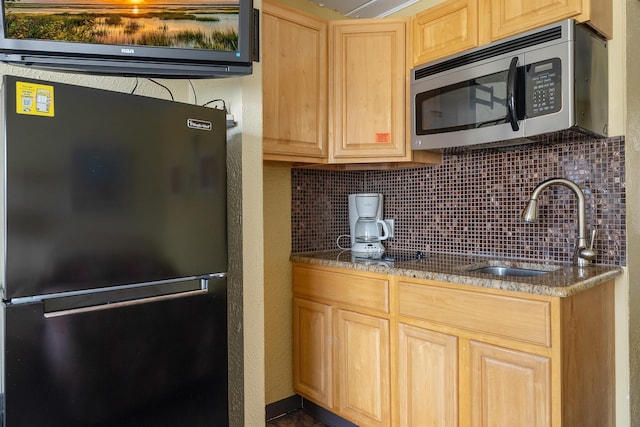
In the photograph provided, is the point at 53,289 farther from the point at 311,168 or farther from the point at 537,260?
the point at 537,260

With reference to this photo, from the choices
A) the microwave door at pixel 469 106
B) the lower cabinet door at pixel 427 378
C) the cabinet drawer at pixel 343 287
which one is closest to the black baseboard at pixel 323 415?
the lower cabinet door at pixel 427 378

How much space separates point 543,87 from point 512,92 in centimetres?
12

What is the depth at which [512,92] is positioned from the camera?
179cm

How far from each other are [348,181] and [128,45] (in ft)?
5.73

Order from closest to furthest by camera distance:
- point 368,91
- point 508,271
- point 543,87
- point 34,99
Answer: point 34,99
point 543,87
point 508,271
point 368,91

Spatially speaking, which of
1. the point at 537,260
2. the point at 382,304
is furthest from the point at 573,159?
the point at 382,304

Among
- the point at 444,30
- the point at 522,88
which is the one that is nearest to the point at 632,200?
the point at 522,88

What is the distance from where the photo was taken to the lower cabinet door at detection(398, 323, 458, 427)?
177 cm

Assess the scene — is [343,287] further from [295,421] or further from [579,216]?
[579,216]

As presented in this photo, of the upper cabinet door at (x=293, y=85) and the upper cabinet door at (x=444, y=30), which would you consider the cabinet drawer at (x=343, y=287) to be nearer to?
the upper cabinet door at (x=293, y=85)

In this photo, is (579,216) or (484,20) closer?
(579,216)

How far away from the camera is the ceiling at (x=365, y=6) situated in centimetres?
262

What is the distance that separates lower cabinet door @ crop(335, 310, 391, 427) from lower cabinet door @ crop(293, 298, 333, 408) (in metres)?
0.08

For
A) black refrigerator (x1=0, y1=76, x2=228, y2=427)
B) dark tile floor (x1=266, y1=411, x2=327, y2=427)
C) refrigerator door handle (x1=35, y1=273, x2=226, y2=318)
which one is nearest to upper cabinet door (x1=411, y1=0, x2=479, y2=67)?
black refrigerator (x1=0, y1=76, x2=228, y2=427)
